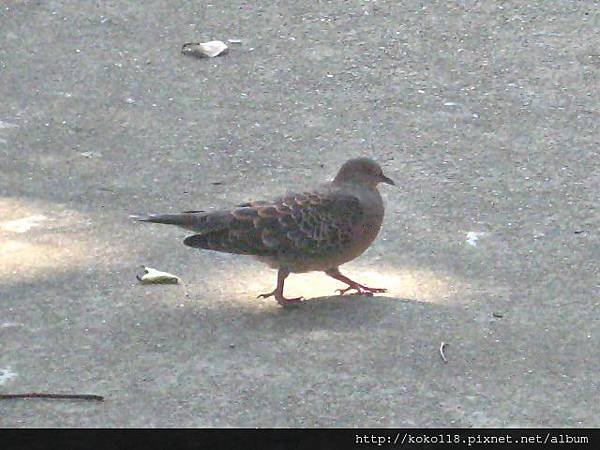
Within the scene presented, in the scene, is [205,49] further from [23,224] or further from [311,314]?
[311,314]

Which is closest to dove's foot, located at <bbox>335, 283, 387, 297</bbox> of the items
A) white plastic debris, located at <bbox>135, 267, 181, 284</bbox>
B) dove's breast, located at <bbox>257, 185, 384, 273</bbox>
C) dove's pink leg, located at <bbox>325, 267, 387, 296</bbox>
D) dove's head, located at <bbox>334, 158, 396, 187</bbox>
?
dove's pink leg, located at <bbox>325, 267, 387, 296</bbox>

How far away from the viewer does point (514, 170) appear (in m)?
6.97

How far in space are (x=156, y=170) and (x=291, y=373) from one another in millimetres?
2300

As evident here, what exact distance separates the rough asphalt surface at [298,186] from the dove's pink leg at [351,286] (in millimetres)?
87

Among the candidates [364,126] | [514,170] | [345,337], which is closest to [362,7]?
[364,126]

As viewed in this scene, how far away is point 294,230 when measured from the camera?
554 cm

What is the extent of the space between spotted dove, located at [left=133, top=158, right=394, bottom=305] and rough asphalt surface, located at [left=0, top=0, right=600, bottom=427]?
206 mm

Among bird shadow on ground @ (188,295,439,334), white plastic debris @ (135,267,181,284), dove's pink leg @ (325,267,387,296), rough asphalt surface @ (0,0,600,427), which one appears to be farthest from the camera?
white plastic debris @ (135,267,181,284)

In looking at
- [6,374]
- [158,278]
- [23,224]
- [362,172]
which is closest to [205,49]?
[23,224]

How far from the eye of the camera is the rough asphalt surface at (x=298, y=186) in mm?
4941

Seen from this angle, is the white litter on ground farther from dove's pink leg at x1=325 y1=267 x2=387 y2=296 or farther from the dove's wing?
dove's pink leg at x1=325 y1=267 x2=387 y2=296

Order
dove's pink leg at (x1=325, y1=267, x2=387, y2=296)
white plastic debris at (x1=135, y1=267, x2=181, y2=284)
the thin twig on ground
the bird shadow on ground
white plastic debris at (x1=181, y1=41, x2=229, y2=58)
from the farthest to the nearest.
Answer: white plastic debris at (x1=181, y1=41, x2=229, y2=58), white plastic debris at (x1=135, y1=267, x2=181, y2=284), dove's pink leg at (x1=325, y1=267, x2=387, y2=296), the bird shadow on ground, the thin twig on ground

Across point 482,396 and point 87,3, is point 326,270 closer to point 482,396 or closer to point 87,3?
point 482,396

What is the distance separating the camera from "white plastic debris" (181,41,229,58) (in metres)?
8.15
